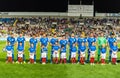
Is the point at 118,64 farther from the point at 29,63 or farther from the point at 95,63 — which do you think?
the point at 29,63

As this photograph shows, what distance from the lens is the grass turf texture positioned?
54.2 ft

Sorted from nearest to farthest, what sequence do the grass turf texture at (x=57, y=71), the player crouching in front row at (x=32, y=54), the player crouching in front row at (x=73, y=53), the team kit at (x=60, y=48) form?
1. the grass turf texture at (x=57, y=71)
2. the player crouching in front row at (x=32, y=54)
3. the team kit at (x=60, y=48)
4. the player crouching in front row at (x=73, y=53)

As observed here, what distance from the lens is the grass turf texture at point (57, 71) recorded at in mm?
16516

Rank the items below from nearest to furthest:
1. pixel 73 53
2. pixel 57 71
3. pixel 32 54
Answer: pixel 57 71, pixel 32 54, pixel 73 53

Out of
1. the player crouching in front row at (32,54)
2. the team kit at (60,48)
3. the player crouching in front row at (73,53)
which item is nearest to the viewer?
the player crouching in front row at (32,54)

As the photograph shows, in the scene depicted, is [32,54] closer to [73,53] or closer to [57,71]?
[73,53]

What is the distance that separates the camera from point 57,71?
1777cm

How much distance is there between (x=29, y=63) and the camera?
20.2 metres

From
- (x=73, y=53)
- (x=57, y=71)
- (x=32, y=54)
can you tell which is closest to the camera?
(x=57, y=71)

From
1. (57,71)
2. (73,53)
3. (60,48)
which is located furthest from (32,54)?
(57,71)

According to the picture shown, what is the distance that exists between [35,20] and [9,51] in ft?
133

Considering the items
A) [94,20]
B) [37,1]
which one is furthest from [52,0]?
[94,20]

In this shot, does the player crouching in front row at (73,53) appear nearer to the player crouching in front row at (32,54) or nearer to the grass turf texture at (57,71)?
the grass turf texture at (57,71)

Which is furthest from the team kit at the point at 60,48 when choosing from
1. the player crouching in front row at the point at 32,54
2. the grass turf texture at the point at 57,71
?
the grass turf texture at the point at 57,71
